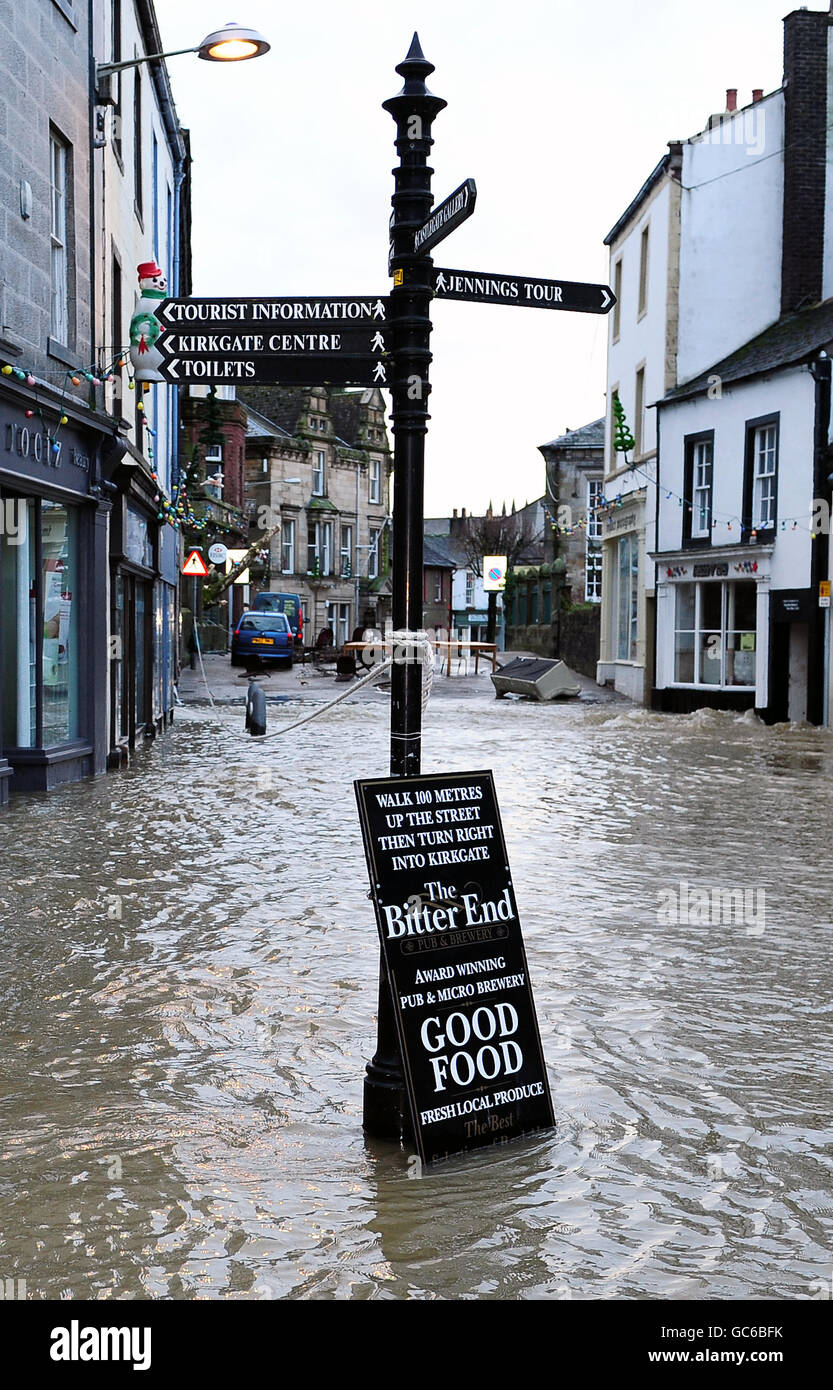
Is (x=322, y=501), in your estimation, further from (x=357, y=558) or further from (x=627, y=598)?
(x=627, y=598)

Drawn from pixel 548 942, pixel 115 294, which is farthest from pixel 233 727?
pixel 548 942

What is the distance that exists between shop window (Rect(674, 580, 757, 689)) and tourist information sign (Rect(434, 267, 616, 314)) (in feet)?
73.8

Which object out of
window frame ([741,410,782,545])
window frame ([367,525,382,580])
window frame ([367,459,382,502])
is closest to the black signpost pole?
window frame ([741,410,782,545])

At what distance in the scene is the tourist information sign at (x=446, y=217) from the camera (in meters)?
4.36

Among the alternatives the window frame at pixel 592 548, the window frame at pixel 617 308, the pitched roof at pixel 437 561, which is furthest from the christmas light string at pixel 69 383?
the pitched roof at pixel 437 561

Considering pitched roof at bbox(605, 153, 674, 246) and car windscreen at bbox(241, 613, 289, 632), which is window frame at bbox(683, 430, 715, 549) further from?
car windscreen at bbox(241, 613, 289, 632)

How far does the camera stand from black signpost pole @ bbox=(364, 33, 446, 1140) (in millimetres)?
4738

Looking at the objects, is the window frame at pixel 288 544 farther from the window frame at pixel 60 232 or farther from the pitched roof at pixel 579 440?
the window frame at pixel 60 232

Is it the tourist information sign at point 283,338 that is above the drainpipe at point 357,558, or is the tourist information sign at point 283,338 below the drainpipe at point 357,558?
below

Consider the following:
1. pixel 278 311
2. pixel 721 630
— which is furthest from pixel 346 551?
pixel 278 311

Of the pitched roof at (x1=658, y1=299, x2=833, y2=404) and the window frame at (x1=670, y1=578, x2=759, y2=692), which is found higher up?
the pitched roof at (x1=658, y1=299, x2=833, y2=404)

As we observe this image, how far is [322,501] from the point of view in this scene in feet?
215

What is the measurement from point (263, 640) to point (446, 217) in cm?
3606

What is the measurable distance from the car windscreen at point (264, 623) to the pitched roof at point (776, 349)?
47.9ft
